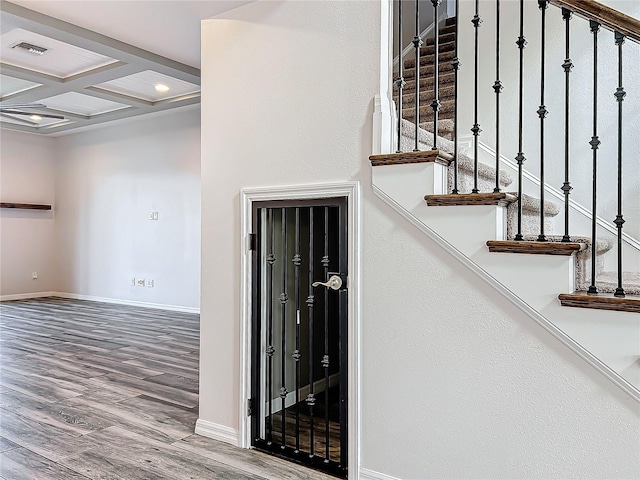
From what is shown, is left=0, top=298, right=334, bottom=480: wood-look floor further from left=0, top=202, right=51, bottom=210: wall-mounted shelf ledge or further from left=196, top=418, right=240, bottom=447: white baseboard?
left=0, top=202, right=51, bottom=210: wall-mounted shelf ledge

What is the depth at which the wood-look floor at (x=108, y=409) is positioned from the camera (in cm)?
257

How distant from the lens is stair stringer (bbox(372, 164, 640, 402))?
177 centimetres

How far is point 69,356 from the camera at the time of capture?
4.88 m

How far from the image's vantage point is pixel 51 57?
4902 mm

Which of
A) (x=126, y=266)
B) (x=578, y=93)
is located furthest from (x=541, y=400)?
(x=126, y=266)

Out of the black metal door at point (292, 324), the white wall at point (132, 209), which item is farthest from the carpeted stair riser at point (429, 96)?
the white wall at point (132, 209)

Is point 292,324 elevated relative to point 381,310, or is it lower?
lower

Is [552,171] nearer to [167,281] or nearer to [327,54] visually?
[327,54]

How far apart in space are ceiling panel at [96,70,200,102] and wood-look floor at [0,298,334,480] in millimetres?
2868

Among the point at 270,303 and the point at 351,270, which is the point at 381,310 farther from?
the point at 270,303

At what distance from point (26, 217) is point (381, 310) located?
8337 mm

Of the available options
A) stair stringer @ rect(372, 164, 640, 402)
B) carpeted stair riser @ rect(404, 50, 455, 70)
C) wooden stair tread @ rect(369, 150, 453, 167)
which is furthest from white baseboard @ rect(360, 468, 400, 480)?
carpeted stair riser @ rect(404, 50, 455, 70)

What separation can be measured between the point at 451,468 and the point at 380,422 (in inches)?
14.1

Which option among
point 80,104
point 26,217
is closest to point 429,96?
point 80,104
